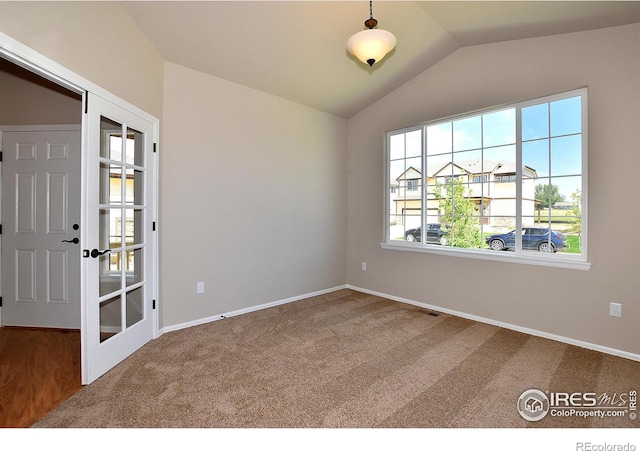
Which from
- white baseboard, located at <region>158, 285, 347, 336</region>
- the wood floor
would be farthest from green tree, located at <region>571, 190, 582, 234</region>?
the wood floor

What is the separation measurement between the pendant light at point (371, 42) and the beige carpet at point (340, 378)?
96.3 inches

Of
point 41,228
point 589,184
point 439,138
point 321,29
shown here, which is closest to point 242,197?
point 321,29

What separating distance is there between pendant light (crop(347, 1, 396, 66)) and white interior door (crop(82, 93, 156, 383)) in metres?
1.95

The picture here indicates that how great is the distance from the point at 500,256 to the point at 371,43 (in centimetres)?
253

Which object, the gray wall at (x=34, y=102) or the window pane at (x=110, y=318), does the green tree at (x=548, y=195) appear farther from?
the gray wall at (x=34, y=102)

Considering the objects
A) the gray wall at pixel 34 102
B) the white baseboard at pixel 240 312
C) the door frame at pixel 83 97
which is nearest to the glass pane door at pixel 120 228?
the door frame at pixel 83 97

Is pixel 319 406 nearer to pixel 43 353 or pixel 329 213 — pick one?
pixel 43 353

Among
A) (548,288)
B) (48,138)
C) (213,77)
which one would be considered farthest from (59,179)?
(548,288)

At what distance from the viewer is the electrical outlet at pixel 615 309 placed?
266cm

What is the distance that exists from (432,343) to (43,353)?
11.4 feet

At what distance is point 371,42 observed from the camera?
2252 mm

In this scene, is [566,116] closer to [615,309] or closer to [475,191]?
[475,191]

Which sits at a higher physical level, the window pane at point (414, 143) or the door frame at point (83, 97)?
the window pane at point (414, 143)

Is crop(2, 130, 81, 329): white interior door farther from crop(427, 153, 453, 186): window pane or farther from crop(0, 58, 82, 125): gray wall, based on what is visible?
crop(427, 153, 453, 186): window pane
